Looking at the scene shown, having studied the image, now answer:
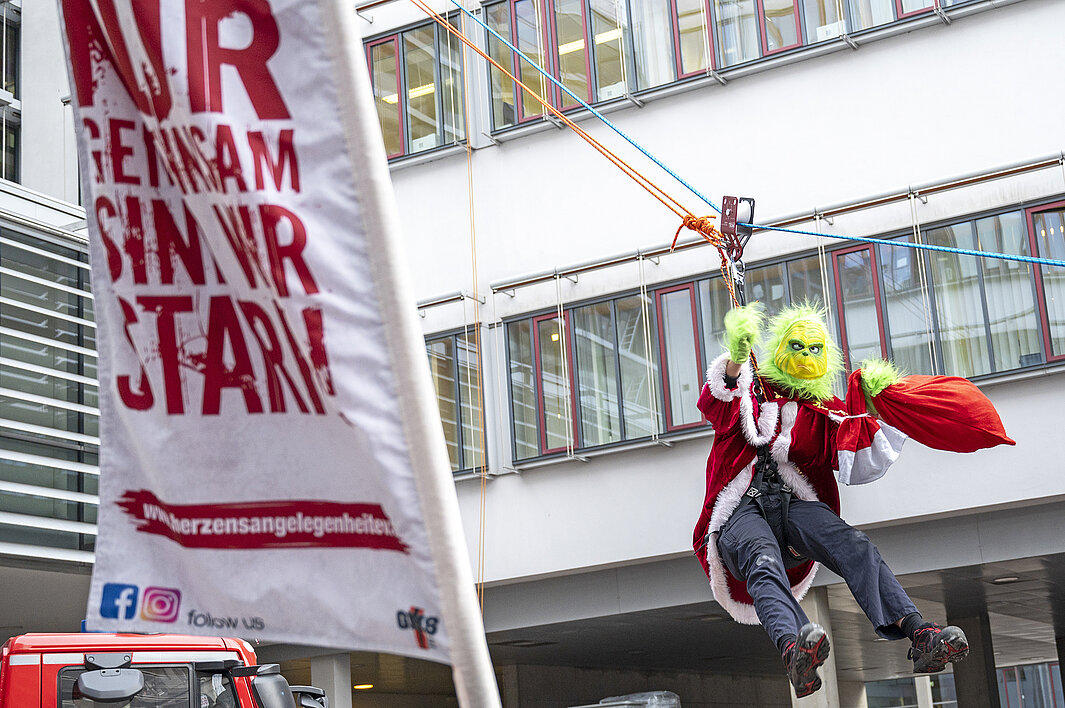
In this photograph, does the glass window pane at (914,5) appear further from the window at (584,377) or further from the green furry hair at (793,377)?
the green furry hair at (793,377)

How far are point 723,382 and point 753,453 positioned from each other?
395mm

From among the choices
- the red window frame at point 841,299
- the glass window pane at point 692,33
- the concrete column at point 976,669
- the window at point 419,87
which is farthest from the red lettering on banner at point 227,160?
the concrete column at point 976,669

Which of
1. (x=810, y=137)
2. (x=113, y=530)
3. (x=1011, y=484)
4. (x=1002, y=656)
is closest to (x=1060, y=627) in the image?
(x=1002, y=656)

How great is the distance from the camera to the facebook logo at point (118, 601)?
7.91ft

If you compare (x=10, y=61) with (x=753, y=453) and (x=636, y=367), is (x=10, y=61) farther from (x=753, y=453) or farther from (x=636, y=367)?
(x=753, y=453)

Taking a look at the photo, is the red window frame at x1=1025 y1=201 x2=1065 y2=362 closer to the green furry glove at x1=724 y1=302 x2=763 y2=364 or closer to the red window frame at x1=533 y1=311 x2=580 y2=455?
the red window frame at x1=533 y1=311 x2=580 y2=455

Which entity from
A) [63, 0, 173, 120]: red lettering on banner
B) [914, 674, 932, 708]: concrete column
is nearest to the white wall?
[63, 0, 173, 120]: red lettering on banner

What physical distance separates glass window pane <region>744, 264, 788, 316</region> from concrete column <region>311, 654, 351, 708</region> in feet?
22.1

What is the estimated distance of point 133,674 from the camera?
288 inches

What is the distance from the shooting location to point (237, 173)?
2238 mm

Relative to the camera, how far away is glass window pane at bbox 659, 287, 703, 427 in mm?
13344

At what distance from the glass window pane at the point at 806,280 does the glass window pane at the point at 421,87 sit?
4.44m

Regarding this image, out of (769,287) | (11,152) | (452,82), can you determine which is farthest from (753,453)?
(11,152)

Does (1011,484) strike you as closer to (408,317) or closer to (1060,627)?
(1060,627)
